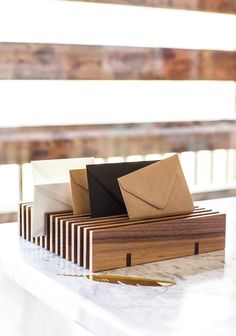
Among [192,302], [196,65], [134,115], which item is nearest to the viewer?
[192,302]

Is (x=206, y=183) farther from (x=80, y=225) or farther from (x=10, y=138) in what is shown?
(x=80, y=225)

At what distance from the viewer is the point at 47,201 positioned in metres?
1.37

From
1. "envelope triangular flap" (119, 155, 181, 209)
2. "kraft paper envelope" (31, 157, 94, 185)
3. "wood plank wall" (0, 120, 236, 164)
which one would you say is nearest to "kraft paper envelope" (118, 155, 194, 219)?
"envelope triangular flap" (119, 155, 181, 209)

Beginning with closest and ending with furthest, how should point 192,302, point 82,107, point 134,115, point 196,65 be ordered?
point 192,302
point 82,107
point 134,115
point 196,65

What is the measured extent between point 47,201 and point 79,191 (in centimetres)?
8

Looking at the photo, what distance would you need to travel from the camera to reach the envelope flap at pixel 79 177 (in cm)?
134

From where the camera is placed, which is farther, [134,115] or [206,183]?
[206,183]

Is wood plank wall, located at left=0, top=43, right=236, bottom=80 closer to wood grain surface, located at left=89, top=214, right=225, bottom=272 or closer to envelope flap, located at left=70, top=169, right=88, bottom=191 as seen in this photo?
envelope flap, located at left=70, top=169, right=88, bottom=191

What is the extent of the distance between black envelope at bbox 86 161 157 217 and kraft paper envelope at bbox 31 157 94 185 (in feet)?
0.53

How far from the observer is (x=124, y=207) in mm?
1359

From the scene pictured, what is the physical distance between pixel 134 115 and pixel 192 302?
2.99 m

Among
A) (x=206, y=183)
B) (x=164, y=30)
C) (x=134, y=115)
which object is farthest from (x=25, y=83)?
(x=206, y=183)

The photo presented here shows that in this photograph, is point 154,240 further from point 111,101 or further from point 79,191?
point 111,101

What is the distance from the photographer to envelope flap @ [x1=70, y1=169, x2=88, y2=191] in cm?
134
